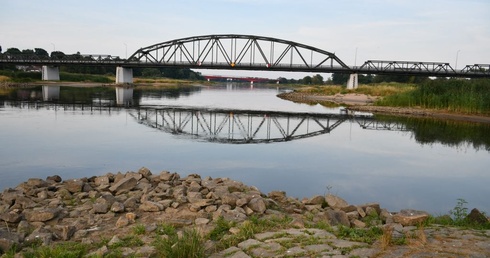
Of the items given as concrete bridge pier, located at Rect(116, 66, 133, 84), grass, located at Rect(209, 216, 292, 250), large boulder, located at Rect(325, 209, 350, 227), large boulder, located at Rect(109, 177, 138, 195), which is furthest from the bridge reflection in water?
concrete bridge pier, located at Rect(116, 66, 133, 84)

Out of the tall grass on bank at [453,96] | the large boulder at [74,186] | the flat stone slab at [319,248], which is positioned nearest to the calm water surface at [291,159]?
the large boulder at [74,186]

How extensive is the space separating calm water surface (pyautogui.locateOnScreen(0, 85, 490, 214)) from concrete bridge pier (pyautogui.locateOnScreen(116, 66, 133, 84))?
86.0 meters

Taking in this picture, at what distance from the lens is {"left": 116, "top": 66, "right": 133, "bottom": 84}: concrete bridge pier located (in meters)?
114

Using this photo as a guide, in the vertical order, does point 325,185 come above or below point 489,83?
below

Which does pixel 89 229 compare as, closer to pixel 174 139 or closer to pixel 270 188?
pixel 270 188

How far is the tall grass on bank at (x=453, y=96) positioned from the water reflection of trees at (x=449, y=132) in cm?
368

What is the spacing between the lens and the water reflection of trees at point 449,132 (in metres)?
26.9

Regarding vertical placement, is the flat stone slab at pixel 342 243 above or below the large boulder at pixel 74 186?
above

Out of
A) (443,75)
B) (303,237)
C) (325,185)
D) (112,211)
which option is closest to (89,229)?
(112,211)

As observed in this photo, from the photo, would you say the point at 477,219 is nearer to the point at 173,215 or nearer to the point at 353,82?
the point at 173,215

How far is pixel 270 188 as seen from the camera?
1396 cm

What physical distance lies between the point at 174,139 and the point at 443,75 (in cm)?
9038

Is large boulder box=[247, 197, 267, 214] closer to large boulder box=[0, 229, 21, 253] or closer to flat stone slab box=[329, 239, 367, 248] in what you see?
flat stone slab box=[329, 239, 367, 248]

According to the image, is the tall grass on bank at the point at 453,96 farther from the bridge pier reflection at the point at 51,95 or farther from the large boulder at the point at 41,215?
the bridge pier reflection at the point at 51,95
